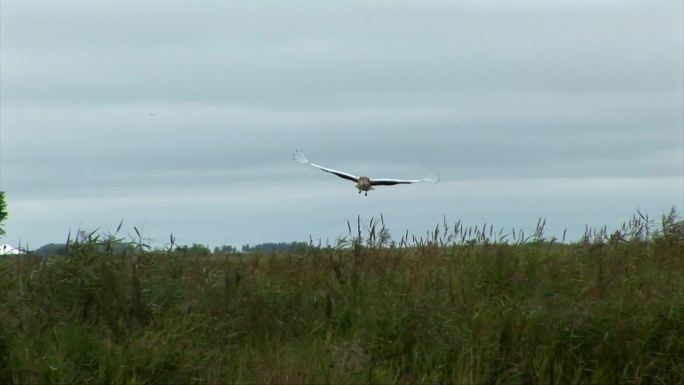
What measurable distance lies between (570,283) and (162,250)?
417cm

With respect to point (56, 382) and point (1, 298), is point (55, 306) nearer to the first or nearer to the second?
point (1, 298)

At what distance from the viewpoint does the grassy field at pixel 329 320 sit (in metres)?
8.25

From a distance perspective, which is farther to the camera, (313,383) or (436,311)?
(436,311)

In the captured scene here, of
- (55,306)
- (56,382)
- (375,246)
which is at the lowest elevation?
(56,382)

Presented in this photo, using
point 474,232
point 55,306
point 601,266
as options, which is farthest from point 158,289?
point 601,266

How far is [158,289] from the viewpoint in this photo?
9422 millimetres

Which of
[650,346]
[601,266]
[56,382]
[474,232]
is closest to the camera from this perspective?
[56,382]

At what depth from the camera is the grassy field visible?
27.1ft

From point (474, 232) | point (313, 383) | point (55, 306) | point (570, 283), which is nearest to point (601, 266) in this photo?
point (570, 283)

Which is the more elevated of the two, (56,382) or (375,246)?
(375,246)

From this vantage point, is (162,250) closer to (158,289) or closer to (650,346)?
(158,289)

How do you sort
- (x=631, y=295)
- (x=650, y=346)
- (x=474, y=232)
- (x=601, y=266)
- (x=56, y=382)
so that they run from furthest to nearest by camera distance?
(x=474, y=232)
(x=601, y=266)
(x=631, y=295)
(x=650, y=346)
(x=56, y=382)

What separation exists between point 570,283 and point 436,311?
1861mm

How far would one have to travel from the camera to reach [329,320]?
9422 mm
